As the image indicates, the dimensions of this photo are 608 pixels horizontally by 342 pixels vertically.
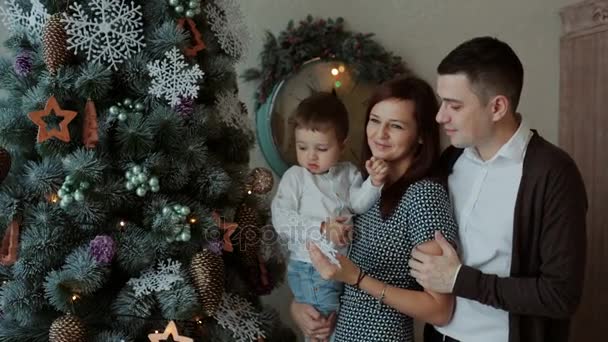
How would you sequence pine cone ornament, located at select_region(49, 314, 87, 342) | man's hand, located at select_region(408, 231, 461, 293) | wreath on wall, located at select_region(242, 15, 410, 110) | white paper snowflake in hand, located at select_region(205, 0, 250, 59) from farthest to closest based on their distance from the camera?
wreath on wall, located at select_region(242, 15, 410, 110)
white paper snowflake in hand, located at select_region(205, 0, 250, 59)
man's hand, located at select_region(408, 231, 461, 293)
pine cone ornament, located at select_region(49, 314, 87, 342)

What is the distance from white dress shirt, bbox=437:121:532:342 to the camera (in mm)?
→ 1358

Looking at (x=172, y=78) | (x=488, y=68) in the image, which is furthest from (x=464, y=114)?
(x=172, y=78)

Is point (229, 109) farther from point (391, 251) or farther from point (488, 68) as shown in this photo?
point (488, 68)

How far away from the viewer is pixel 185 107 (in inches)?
53.6

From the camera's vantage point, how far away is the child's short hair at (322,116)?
164cm

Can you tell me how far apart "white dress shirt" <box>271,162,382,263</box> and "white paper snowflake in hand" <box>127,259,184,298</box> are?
0.39 metres

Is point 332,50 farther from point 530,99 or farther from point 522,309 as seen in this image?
point 522,309

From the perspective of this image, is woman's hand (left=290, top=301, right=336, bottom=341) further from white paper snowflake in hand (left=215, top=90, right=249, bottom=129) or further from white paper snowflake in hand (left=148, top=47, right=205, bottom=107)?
white paper snowflake in hand (left=148, top=47, right=205, bottom=107)

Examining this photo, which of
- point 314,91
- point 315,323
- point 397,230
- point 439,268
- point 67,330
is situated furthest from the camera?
point 314,91

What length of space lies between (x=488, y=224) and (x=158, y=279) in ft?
2.65

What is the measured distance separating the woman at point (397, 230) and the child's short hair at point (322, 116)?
0.13m

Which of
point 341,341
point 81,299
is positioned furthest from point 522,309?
point 81,299

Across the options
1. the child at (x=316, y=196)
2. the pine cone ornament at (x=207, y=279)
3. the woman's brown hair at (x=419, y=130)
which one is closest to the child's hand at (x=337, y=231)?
the child at (x=316, y=196)

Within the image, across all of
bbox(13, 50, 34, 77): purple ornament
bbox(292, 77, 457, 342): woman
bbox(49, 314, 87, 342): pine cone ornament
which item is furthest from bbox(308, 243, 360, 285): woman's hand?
bbox(13, 50, 34, 77): purple ornament
